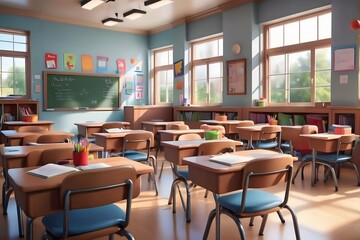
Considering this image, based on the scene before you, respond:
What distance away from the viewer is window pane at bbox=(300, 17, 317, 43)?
5.75 m

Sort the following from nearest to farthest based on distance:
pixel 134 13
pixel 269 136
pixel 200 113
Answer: pixel 269 136 → pixel 134 13 → pixel 200 113

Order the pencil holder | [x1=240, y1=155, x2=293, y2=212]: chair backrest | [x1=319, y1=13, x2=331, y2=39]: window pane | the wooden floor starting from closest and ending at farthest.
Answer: [x1=240, y1=155, x2=293, y2=212]: chair backrest → the pencil holder → the wooden floor → [x1=319, y1=13, x2=331, y2=39]: window pane

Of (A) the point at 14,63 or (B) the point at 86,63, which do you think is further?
(B) the point at 86,63

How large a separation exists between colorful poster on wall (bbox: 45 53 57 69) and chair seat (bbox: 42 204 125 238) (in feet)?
21.8

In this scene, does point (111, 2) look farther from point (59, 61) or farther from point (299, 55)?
point (299, 55)

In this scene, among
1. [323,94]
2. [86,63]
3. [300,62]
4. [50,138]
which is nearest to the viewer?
[50,138]

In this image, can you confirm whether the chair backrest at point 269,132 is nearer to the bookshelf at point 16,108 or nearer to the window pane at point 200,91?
the window pane at point 200,91

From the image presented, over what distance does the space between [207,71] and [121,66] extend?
247 centimetres

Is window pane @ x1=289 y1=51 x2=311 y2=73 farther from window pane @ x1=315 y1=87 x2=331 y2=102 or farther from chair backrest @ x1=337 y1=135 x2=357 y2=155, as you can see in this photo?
chair backrest @ x1=337 y1=135 x2=357 y2=155

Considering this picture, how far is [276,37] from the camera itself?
21.1 ft

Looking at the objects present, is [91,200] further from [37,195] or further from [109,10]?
[109,10]

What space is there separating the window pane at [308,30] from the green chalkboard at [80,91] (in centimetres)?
488

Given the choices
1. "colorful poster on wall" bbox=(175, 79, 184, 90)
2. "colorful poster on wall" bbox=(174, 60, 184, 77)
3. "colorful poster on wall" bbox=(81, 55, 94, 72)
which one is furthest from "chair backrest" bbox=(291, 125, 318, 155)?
"colorful poster on wall" bbox=(81, 55, 94, 72)

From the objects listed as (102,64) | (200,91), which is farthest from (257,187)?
(102,64)
